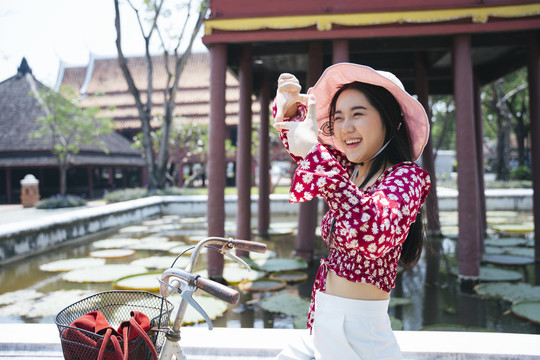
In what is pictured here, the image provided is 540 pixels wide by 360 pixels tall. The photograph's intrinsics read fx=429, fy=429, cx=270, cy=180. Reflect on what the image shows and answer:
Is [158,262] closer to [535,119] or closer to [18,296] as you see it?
[18,296]

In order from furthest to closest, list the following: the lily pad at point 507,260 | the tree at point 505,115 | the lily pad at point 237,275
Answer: the tree at point 505,115
the lily pad at point 507,260
the lily pad at point 237,275

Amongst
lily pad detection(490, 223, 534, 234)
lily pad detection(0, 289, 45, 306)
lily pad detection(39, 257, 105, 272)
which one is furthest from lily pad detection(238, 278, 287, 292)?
lily pad detection(490, 223, 534, 234)

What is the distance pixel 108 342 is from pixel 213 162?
13.5ft

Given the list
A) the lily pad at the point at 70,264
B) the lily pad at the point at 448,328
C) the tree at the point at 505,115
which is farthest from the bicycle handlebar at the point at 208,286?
the tree at the point at 505,115

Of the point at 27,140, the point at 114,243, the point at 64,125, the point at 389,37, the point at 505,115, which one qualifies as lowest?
the point at 114,243

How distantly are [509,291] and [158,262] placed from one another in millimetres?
4999

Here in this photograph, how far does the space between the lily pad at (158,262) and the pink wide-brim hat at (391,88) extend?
554 cm

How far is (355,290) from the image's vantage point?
54.6 inches

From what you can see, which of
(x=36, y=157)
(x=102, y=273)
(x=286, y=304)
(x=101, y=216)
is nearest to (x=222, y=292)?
(x=286, y=304)

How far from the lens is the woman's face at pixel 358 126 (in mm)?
1437

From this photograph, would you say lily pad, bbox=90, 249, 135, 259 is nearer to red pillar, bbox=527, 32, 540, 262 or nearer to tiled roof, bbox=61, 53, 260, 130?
red pillar, bbox=527, 32, 540, 262

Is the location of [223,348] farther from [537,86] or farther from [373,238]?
[537,86]

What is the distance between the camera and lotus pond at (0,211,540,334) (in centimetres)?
443

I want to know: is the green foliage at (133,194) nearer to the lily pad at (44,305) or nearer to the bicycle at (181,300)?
the lily pad at (44,305)
